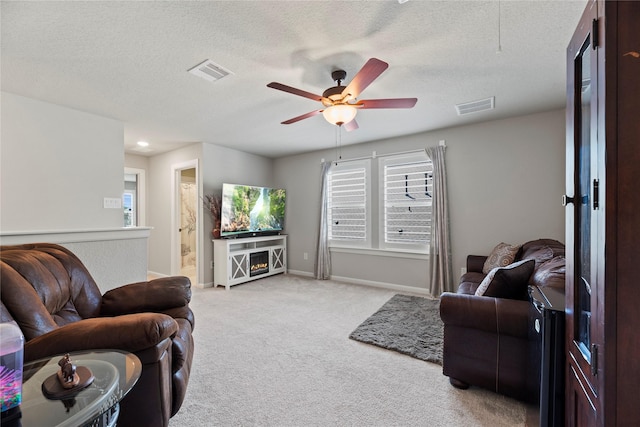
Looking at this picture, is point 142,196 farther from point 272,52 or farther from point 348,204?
point 272,52

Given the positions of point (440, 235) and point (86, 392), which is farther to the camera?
point (440, 235)

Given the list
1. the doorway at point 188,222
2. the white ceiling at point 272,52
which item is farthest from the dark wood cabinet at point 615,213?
the doorway at point 188,222

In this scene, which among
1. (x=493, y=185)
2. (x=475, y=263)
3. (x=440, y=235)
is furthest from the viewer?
Answer: (x=440, y=235)

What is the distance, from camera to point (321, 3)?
160 centimetres

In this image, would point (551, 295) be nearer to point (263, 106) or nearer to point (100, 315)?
point (100, 315)

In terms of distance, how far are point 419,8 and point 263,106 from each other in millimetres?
1905

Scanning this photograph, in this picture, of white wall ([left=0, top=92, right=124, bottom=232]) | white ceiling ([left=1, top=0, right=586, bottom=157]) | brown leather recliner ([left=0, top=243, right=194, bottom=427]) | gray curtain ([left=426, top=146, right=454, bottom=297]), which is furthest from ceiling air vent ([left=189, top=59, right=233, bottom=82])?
gray curtain ([left=426, top=146, right=454, bottom=297])

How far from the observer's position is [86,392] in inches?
36.5

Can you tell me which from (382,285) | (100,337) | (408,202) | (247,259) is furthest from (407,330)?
(247,259)

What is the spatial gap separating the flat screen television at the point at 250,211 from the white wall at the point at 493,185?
1.77 m

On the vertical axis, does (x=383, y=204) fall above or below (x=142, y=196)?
below

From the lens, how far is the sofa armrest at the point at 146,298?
185 cm

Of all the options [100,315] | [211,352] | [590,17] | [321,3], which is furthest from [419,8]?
[211,352]

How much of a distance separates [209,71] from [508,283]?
2.77 meters
